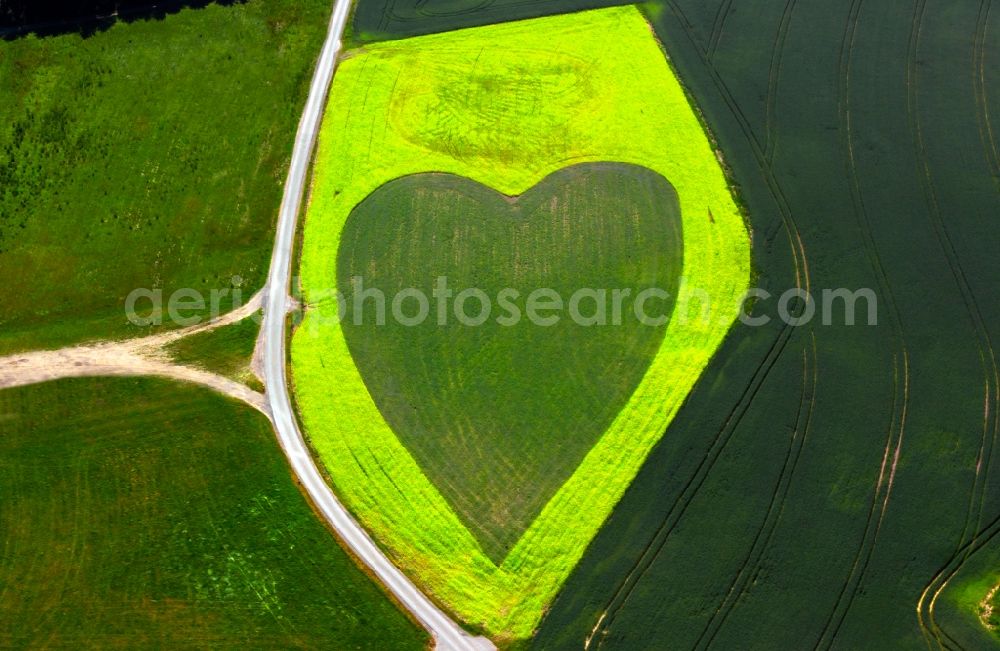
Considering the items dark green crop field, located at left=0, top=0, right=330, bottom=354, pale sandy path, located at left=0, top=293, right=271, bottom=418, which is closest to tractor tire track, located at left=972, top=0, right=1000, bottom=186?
dark green crop field, located at left=0, top=0, right=330, bottom=354

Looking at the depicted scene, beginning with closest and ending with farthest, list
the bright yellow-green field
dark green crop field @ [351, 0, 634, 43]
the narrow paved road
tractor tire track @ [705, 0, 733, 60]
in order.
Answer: the narrow paved road < the bright yellow-green field < tractor tire track @ [705, 0, 733, 60] < dark green crop field @ [351, 0, 634, 43]

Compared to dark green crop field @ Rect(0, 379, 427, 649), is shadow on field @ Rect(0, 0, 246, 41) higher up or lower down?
higher up

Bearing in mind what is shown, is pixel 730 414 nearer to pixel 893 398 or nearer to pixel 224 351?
pixel 893 398

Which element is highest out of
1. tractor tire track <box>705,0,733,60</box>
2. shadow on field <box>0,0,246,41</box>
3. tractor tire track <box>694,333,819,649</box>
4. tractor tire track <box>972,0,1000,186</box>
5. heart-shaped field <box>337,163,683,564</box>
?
shadow on field <box>0,0,246,41</box>

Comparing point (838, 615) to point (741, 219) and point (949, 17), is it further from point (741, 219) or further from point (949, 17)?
point (949, 17)

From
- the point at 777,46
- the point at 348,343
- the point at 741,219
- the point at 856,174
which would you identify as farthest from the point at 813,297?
the point at 348,343

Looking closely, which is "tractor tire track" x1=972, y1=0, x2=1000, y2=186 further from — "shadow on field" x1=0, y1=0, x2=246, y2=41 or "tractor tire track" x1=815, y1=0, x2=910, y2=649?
"shadow on field" x1=0, y1=0, x2=246, y2=41

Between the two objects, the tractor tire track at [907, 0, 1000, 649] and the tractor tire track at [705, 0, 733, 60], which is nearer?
the tractor tire track at [907, 0, 1000, 649]
